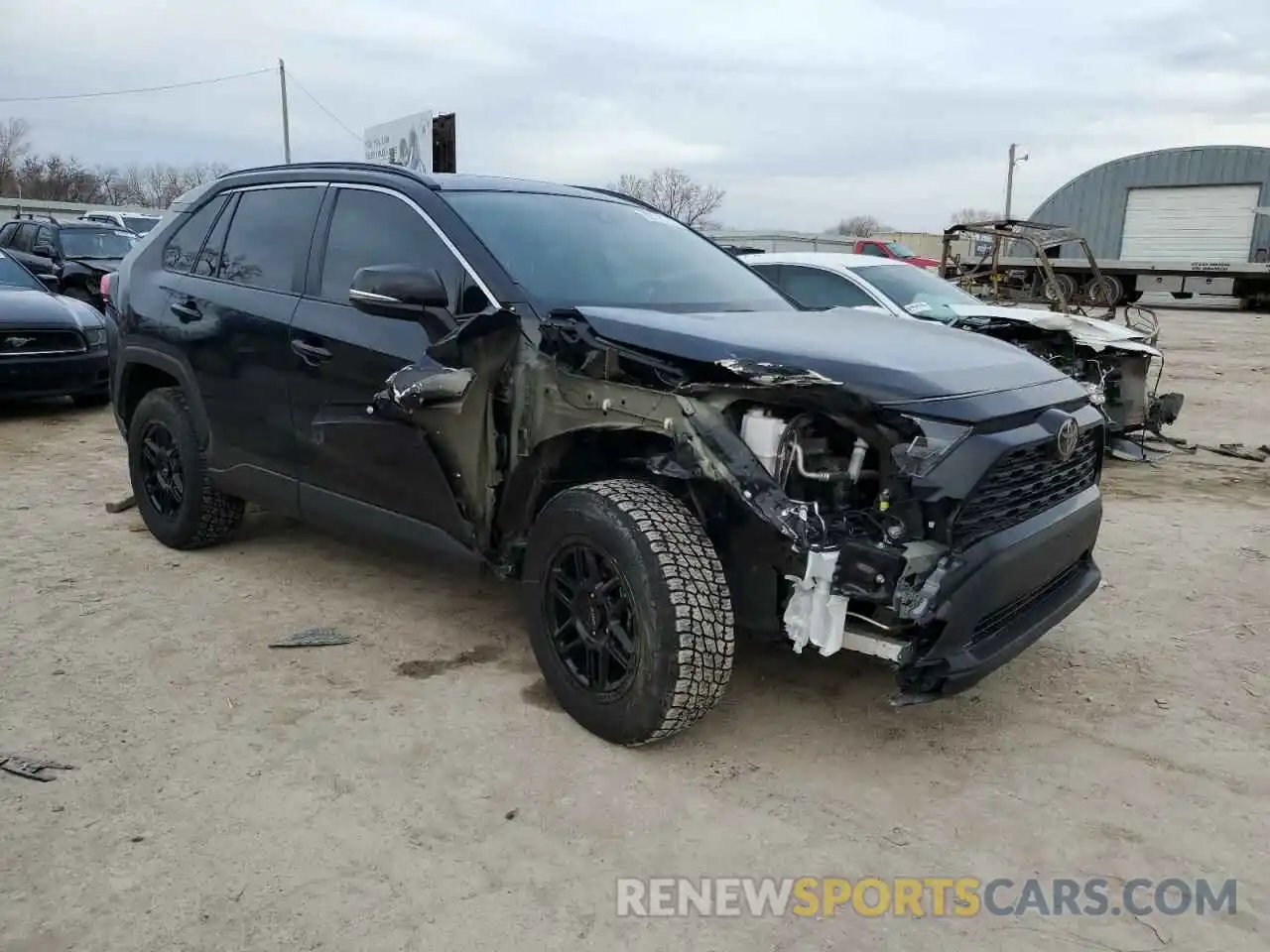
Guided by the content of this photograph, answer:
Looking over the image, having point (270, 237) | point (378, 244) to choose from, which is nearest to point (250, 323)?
point (270, 237)

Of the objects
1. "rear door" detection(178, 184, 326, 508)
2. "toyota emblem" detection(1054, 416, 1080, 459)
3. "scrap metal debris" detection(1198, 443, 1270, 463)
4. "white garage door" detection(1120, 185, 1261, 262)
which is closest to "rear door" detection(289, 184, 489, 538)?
"rear door" detection(178, 184, 326, 508)

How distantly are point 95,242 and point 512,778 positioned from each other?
1443 centimetres

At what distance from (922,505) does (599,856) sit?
1280 mm

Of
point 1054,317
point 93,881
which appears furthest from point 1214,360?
Answer: point 93,881

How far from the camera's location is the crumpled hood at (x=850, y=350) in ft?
9.16

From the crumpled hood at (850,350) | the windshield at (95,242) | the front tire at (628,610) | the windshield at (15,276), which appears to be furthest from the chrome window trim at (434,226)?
the windshield at (95,242)

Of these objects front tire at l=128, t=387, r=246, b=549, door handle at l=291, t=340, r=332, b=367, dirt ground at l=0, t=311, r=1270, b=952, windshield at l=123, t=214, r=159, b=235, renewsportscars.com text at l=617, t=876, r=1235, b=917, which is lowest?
renewsportscars.com text at l=617, t=876, r=1235, b=917

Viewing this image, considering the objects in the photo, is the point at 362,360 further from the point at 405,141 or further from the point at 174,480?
the point at 405,141

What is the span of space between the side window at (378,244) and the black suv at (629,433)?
0.04 ft

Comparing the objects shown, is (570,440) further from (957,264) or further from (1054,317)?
(957,264)

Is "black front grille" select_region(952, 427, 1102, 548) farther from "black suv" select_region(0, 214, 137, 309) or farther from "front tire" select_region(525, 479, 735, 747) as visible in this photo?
"black suv" select_region(0, 214, 137, 309)

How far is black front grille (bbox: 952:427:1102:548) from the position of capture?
2799 mm

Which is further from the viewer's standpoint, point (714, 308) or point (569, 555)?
point (714, 308)

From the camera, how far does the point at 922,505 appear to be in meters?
2.71
